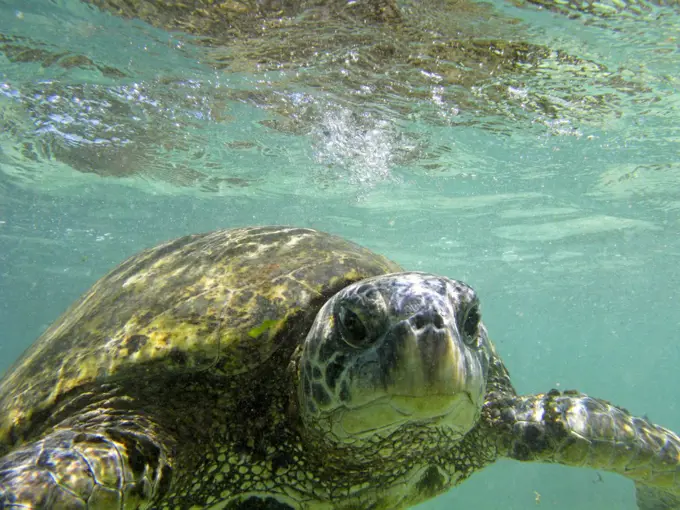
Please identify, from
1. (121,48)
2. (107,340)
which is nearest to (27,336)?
(121,48)

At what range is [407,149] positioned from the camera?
14.5m

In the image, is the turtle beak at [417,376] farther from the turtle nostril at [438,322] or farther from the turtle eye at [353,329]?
the turtle eye at [353,329]

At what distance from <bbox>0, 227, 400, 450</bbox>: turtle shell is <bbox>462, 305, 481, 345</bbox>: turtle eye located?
1.06 m

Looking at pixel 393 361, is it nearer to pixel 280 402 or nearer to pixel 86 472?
pixel 280 402

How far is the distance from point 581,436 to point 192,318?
2902mm

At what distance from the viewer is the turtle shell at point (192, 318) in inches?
110

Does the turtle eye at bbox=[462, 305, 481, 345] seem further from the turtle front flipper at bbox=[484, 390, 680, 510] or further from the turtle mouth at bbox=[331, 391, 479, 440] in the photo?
the turtle front flipper at bbox=[484, 390, 680, 510]

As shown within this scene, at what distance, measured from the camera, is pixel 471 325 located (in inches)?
101

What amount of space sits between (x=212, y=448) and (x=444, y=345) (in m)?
1.58

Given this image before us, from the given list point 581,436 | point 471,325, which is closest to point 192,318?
point 471,325

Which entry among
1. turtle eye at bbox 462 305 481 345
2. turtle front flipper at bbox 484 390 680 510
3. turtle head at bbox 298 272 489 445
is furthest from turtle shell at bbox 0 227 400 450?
turtle front flipper at bbox 484 390 680 510

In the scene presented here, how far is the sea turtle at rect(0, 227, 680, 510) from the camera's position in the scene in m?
2.15

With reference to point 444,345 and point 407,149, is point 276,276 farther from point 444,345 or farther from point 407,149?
point 407,149

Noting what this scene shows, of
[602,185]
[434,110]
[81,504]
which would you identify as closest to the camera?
[81,504]
